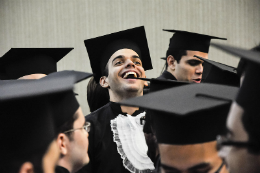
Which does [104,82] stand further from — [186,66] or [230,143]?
[230,143]

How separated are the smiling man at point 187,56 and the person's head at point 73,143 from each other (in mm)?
1969

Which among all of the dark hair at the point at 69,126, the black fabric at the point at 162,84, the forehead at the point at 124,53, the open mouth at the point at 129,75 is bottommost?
the dark hair at the point at 69,126

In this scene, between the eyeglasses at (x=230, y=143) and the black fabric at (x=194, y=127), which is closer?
the eyeglasses at (x=230, y=143)

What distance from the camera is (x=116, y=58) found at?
251 cm

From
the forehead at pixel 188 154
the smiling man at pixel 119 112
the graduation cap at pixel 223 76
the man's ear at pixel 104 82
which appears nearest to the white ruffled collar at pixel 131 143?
the smiling man at pixel 119 112

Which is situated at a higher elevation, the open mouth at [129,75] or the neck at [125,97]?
the open mouth at [129,75]

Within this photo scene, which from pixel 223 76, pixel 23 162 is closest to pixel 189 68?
pixel 223 76

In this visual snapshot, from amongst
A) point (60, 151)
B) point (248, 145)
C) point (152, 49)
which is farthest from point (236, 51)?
point (152, 49)

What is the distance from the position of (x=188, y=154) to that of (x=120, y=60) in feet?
5.02

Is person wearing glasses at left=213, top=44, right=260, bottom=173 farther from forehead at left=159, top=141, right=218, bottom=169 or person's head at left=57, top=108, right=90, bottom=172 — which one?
person's head at left=57, top=108, right=90, bottom=172

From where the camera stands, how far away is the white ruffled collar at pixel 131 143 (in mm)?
2100

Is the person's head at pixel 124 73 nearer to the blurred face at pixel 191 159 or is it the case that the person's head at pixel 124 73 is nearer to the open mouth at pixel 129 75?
the open mouth at pixel 129 75

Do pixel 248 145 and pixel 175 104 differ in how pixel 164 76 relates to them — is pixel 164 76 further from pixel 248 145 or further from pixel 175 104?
pixel 248 145

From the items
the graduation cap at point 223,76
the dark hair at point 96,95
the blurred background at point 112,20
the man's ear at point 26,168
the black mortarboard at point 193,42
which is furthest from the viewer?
the blurred background at point 112,20
